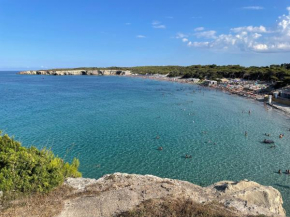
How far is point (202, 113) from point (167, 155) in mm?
22780

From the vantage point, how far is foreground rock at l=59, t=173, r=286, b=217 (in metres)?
9.84

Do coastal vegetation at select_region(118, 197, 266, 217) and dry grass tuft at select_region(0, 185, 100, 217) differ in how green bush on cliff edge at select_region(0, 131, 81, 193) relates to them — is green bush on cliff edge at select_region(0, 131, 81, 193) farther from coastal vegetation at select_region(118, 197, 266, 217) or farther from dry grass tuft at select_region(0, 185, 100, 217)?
coastal vegetation at select_region(118, 197, 266, 217)

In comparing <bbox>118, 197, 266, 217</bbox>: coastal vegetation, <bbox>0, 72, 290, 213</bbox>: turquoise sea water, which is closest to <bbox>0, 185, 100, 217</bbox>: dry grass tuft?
<bbox>118, 197, 266, 217</bbox>: coastal vegetation

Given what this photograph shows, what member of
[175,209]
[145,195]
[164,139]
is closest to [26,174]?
[145,195]

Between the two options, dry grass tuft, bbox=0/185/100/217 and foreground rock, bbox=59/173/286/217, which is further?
foreground rock, bbox=59/173/286/217

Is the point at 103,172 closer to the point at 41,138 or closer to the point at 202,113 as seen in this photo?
the point at 41,138

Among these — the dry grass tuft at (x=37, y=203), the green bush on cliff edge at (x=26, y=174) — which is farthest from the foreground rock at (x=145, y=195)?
the green bush on cliff edge at (x=26, y=174)

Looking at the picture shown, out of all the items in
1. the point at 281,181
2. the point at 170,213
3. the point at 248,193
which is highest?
the point at 170,213

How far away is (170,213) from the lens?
29.6 feet

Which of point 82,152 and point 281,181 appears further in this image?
point 82,152

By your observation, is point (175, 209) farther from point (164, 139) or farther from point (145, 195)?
point (164, 139)

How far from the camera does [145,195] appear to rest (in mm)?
10938

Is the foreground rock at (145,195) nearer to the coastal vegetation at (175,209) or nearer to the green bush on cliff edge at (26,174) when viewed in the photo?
the coastal vegetation at (175,209)

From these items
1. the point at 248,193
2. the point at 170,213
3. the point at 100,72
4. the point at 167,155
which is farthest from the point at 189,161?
the point at 100,72
